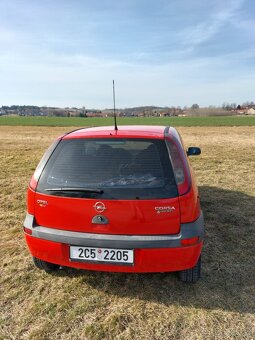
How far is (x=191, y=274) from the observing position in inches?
121

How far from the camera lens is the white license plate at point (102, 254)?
Answer: 2.70 m

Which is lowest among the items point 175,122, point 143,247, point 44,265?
point 175,122

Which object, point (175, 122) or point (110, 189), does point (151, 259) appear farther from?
point (175, 122)

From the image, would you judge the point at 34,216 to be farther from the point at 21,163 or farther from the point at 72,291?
the point at 21,163

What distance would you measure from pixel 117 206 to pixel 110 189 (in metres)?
0.16

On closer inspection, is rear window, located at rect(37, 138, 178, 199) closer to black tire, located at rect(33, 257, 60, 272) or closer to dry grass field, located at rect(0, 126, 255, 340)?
black tire, located at rect(33, 257, 60, 272)

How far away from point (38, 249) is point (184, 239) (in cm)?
135

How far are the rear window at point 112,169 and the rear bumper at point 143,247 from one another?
0.35 meters

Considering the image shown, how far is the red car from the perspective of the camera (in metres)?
2.66

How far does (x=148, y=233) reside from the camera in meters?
2.67

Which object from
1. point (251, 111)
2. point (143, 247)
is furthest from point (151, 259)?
point (251, 111)

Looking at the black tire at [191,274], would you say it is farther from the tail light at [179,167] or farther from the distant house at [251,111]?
the distant house at [251,111]

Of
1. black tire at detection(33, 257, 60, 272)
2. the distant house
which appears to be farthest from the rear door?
the distant house

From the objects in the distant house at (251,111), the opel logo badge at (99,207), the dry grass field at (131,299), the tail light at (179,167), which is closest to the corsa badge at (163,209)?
the tail light at (179,167)
